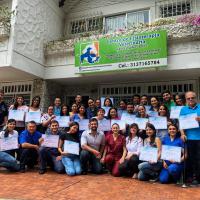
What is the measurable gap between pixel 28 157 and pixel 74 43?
17.2 feet

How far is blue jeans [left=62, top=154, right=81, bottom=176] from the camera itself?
551 centimetres

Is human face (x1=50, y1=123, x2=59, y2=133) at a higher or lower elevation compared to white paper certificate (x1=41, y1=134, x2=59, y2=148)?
higher

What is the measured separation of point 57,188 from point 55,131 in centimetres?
184

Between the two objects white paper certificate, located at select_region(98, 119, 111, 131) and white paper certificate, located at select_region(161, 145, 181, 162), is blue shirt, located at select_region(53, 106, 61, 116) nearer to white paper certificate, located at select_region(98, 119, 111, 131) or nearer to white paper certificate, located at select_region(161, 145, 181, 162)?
white paper certificate, located at select_region(98, 119, 111, 131)

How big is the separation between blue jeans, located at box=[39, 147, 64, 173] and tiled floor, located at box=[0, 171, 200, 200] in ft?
1.08

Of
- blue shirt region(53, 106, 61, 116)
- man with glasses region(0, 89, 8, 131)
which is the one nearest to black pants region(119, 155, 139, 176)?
blue shirt region(53, 106, 61, 116)

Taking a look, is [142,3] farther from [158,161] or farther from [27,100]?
[158,161]

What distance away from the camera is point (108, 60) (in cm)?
902

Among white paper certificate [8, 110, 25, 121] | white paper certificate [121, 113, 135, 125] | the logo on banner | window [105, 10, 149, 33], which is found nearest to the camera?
white paper certificate [121, 113, 135, 125]

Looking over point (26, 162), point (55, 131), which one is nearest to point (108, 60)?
point (55, 131)

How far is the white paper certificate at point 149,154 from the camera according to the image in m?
5.05

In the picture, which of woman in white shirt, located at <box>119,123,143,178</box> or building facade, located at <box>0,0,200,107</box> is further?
building facade, located at <box>0,0,200,107</box>

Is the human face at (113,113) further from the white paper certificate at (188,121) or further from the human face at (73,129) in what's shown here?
the white paper certificate at (188,121)

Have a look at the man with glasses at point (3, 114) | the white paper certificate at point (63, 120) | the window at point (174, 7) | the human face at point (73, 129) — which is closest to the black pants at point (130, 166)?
the human face at point (73, 129)
